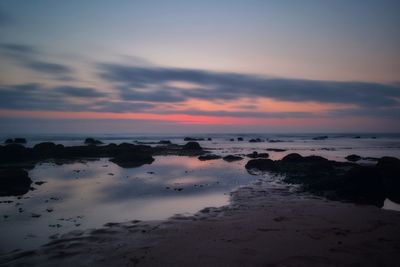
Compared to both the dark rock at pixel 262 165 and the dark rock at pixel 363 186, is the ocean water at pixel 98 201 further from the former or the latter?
the dark rock at pixel 262 165

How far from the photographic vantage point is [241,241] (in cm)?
909

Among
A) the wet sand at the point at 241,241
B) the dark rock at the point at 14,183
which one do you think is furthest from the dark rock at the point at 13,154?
the wet sand at the point at 241,241

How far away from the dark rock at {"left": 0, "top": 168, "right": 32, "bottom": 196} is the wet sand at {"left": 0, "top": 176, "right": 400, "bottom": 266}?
938 cm

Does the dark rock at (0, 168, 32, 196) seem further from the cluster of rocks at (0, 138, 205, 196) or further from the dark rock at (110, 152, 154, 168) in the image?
the dark rock at (110, 152, 154, 168)

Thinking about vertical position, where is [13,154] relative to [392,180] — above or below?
above

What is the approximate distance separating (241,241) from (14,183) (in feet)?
49.3

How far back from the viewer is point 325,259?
25.2 ft

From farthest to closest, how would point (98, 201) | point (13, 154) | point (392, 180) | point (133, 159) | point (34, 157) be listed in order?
point (34, 157) → point (133, 159) → point (13, 154) → point (392, 180) → point (98, 201)

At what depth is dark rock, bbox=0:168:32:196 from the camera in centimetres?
1723

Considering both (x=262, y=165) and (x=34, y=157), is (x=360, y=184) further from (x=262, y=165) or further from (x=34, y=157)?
(x=34, y=157)

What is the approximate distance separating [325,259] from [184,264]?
3379mm

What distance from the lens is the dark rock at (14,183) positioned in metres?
17.2

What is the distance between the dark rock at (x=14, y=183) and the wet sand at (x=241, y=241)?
938 cm

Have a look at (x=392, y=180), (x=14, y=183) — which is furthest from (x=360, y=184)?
(x=14, y=183)
